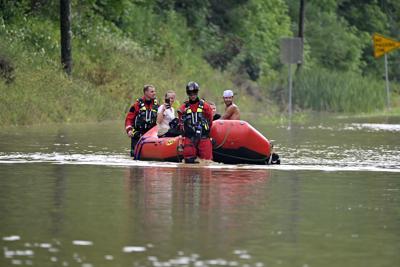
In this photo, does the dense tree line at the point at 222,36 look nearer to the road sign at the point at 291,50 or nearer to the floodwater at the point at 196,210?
the road sign at the point at 291,50

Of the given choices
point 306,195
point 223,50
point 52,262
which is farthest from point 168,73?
point 52,262

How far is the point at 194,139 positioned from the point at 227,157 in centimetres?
110

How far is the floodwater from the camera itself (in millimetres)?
12328

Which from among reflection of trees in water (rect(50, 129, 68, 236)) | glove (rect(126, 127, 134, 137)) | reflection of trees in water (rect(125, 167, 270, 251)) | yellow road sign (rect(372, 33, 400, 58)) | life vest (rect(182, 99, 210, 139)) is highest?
yellow road sign (rect(372, 33, 400, 58))

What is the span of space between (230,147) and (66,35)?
2295cm

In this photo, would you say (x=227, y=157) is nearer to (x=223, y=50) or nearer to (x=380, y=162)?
(x=380, y=162)

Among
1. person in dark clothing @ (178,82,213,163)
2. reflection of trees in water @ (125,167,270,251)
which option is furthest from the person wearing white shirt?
reflection of trees in water @ (125,167,270,251)

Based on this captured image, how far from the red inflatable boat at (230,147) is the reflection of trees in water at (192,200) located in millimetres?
1760

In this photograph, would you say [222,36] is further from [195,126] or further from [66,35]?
[195,126]

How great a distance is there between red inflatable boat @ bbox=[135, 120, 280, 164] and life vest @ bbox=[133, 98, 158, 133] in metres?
1.01

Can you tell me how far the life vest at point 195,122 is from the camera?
24359 mm

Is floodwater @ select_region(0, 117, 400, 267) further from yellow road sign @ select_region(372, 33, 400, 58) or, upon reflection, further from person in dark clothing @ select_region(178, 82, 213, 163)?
yellow road sign @ select_region(372, 33, 400, 58)

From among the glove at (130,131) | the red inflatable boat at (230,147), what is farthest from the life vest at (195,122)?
the glove at (130,131)

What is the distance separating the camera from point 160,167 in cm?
2384
